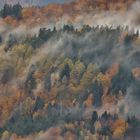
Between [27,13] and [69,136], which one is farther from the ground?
[27,13]

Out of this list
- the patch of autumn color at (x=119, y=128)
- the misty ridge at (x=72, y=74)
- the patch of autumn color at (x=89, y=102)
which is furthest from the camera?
the patch of autumn color at (x=89, y=102)

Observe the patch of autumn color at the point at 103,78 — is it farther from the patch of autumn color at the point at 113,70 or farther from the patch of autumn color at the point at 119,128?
the patch of autumn color at the point at 119,128

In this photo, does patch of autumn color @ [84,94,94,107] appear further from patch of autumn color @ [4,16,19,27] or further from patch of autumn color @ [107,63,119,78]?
patch of autumn color @ [4,16,19,27]

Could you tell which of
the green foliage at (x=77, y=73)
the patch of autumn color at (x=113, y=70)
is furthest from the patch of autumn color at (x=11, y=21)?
the patch of autumn color at (x=113, y=70)

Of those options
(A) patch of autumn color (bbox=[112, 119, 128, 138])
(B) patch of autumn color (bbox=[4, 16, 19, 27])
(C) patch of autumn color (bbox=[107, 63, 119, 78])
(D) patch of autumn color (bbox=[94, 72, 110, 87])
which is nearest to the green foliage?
(D) patch of autumn color (bbox=[94, 72, 110, 87])

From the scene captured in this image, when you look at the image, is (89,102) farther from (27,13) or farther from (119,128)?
(27,13)

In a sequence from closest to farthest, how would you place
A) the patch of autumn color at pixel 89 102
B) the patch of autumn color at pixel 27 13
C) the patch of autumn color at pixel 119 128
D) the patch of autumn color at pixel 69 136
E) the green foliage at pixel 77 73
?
the patch of autumn color at pixel 119 128 < the patch of autumn color at pixel 69 136 < the patch of autumn color at pixel 89 102 < the green foliage at pixel 77 73 < the patch of autumn color at pixel 27 13

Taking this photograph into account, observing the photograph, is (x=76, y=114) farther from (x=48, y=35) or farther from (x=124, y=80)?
(x=48, y=35)

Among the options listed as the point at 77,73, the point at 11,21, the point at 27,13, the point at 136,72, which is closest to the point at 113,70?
the point at 136,72
